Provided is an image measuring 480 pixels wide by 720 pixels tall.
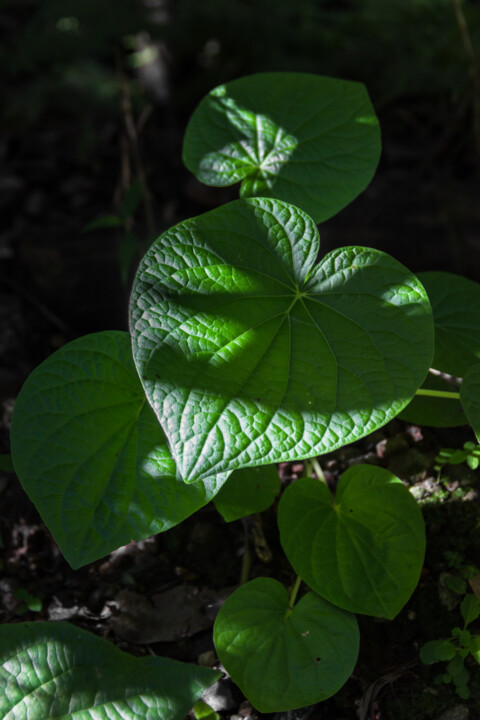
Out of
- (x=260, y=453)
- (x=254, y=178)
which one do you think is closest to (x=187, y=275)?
(x=260, y=453)

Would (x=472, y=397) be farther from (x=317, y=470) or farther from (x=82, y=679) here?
(x=82, y=679)

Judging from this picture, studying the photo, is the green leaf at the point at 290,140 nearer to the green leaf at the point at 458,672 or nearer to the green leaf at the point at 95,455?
the green leaf at the point at 95,455

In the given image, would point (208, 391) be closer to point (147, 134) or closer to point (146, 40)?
point (147, 134)

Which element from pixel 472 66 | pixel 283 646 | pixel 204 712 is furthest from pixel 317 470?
pixel 472 66

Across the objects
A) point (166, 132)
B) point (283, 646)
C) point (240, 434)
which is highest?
point (240, 434)

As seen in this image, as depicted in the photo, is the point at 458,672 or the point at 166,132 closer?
the point at 458,672

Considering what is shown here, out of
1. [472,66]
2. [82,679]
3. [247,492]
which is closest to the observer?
[82,679]

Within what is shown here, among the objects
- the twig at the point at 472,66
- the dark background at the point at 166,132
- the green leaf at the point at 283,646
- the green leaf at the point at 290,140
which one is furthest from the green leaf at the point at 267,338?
the twig at the point at 472,66
